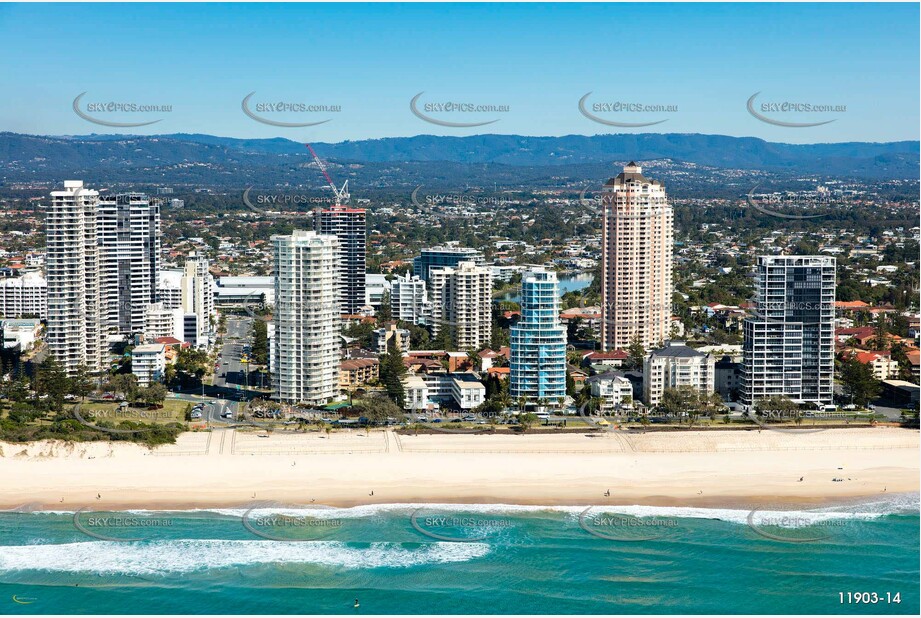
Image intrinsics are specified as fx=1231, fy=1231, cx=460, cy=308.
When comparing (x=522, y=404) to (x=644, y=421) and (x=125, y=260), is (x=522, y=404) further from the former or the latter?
(x=125, y=260)

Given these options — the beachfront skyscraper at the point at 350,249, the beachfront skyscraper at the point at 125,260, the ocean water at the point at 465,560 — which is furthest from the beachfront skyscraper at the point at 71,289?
the beachfront skyscraper at the point at 350,249

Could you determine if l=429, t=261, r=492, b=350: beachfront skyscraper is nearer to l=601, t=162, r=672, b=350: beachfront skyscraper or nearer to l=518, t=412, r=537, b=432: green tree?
l=601, t=162, r=672, b=350: beachfront skyscraper

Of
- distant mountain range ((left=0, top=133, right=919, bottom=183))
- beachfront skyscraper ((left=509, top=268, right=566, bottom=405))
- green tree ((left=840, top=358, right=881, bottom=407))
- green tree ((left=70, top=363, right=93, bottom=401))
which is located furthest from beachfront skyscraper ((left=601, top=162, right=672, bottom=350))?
distant mountain range ((left=0, top=133, right=919, bottom=183))

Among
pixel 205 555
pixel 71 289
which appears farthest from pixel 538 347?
pixel 71 289

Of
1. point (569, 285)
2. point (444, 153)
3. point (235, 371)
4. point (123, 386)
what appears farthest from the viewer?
point (444, 153)

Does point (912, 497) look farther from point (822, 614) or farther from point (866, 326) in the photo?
point (866, 326)
